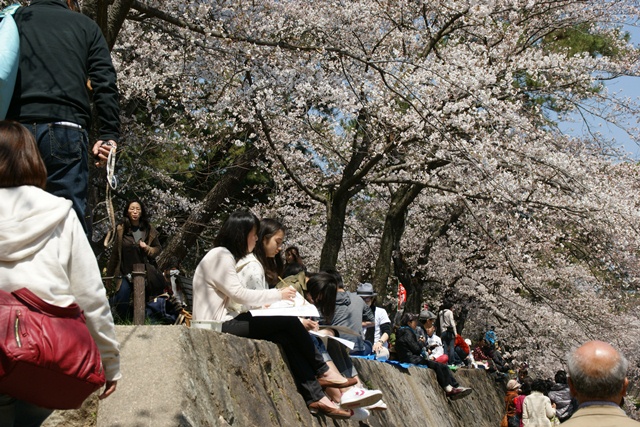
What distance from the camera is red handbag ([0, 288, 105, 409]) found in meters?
2.14

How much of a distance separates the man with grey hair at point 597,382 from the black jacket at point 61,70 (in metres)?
2.17

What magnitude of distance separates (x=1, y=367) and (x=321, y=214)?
16.8m

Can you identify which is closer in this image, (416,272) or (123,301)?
(123,301)

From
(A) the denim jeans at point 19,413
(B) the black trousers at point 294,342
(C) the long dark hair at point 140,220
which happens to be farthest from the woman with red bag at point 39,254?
(C) the long dark hair at point 140,220

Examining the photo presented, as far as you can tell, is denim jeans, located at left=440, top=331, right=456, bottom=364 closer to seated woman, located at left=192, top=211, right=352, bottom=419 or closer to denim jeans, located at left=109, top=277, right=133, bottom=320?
denim jeans, located at left=109, top=277, right=133, bottom=320

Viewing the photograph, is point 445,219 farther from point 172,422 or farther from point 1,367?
point 1,367

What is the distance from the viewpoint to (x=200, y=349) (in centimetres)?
431

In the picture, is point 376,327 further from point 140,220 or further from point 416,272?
point 416,272

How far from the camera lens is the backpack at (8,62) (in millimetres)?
3340

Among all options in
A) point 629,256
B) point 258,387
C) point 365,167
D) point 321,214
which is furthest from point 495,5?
point 258,387

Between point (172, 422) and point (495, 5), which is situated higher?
point (495, 5)

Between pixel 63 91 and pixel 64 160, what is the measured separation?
1.11ft

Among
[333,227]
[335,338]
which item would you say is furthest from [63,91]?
[333,227]

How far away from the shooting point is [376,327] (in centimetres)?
1073
